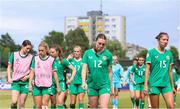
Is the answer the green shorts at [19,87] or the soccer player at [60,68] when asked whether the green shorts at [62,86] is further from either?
the green shorts at [19,87]

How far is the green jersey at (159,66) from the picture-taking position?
1213 centimetres

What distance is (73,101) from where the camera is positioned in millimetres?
16953

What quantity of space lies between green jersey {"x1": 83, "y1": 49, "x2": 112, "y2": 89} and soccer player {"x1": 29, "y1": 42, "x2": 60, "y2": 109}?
6.94 ft

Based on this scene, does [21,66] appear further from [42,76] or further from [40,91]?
[40,91]

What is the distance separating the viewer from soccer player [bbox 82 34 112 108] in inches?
473

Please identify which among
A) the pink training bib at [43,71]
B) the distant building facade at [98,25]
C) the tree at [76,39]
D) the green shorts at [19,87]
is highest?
the distant building facade at [98,25]

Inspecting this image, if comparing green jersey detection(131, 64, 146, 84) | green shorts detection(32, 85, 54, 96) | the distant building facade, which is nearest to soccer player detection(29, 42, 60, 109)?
green shorts detection(32, 85, 54, 96)

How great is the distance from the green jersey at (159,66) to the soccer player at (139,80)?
7285mm

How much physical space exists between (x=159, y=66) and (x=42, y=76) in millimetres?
3586

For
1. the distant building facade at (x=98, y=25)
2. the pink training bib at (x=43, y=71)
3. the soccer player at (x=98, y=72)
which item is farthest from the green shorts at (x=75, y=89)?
the distant building facade at (x=98, y=25)

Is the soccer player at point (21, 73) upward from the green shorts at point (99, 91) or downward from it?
upward

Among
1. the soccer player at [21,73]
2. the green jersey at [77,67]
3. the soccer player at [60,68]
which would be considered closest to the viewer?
the soccer player at [21,73]

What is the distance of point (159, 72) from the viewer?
12180mm

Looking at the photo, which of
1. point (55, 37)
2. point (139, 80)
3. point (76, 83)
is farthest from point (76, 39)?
point (76, 83)
